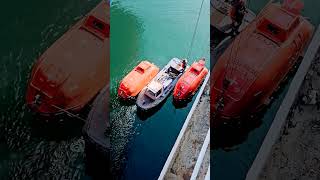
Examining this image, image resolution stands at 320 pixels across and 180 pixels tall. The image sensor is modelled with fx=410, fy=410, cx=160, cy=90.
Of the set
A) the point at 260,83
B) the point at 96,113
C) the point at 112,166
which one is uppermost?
the point at 260,83

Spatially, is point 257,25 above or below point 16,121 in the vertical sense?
above

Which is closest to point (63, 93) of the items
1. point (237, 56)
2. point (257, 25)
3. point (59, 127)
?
point (59, 127)

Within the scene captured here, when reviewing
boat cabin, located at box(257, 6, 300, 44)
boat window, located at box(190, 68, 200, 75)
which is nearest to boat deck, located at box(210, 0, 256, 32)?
boat cabin, located at box(257, 6, 300, 44)

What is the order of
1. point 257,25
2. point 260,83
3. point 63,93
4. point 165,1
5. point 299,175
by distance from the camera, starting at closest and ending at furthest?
point 299,175, point 63,93, point 260,83, point 257,25, point 165,1

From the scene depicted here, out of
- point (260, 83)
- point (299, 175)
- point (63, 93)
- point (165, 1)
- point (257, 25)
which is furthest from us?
point (165, 1)

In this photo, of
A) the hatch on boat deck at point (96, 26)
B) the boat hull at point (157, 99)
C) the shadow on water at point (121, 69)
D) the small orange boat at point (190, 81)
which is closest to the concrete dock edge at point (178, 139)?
the small orange boat at point (190, 81)

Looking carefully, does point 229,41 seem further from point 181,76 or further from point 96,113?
point 96,113
